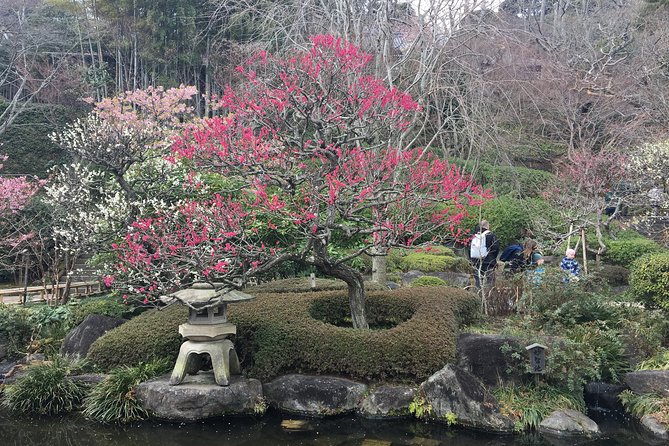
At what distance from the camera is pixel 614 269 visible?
1027cm

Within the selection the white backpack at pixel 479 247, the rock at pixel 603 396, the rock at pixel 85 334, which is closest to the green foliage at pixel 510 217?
the white backpack at pixel 479 247

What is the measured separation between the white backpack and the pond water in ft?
10.8

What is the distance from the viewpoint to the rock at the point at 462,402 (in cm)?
501

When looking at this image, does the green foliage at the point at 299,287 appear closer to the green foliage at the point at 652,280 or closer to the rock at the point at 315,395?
the rock at the point at 315,395

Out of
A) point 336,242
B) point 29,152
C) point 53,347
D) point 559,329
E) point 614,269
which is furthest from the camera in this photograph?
point 29,152

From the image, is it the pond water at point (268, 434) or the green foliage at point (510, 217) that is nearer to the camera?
the pond water at point (268, 434)

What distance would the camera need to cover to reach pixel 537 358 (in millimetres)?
5316

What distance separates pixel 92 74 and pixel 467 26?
12.8 metres

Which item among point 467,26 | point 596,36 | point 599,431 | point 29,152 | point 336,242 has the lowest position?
point 599,431

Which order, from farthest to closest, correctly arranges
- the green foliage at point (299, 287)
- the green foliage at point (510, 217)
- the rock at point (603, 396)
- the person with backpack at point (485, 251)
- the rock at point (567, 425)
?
the green foliage at point (510, 217)
the person with backpack at point (485, 251)
the green foliage at point (299, 287)
the rock at point (603, 396)
the rock at point (567, 425)

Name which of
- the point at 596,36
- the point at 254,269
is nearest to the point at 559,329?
the point at 254,269

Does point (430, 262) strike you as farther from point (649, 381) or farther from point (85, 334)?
point (85, 334)

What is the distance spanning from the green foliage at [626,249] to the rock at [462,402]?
7.13 m

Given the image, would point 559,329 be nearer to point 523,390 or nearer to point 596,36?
point 523,390
